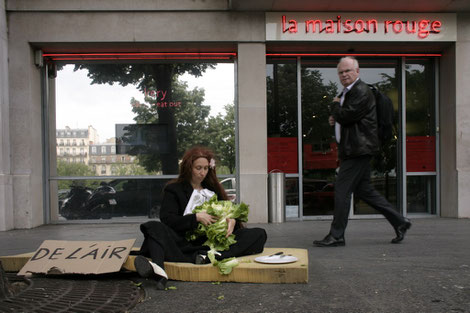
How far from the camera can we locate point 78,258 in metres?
3.67

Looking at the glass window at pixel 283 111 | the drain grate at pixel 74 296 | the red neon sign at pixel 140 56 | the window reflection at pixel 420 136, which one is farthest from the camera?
the window reflection at pixel 420 136

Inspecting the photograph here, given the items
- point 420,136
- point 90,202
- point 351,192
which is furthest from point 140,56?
point 420,136

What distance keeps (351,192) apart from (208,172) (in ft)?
6.13

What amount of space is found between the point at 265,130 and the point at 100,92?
10.6 ft

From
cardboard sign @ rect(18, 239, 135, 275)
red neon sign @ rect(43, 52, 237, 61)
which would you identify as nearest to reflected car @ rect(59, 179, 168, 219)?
red neon sign @ rect(43, 52, 237, 61)

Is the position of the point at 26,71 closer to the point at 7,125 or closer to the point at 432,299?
the point at 7,125

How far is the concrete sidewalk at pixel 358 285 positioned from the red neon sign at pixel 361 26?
3755 mm

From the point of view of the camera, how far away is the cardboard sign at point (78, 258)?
3.52 metres

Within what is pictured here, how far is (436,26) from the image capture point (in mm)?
7816

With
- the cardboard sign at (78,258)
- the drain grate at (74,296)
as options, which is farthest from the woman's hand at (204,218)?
the drain grate at (74,296)

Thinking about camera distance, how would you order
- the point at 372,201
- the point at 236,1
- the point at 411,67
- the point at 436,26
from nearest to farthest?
the point at 372,201
the point at 236,1
the point at 436,26
the point at 411,67

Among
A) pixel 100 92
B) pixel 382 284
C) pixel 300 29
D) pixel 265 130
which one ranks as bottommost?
pixel 382 284

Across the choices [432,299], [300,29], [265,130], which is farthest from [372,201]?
[300,29]

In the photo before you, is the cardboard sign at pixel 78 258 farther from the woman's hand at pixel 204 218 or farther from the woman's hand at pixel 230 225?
the woman's hand at pixel 230 225
